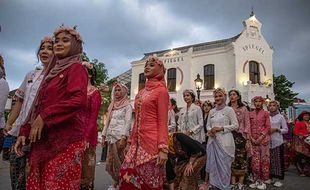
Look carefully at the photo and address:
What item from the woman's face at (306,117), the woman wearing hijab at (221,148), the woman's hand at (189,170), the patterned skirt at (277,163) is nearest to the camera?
the woman's hand at (189,170)

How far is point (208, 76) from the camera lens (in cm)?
2225

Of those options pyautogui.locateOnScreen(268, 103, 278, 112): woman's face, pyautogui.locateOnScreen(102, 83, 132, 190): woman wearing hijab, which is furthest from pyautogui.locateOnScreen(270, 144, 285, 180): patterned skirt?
pyautogui.locateOnScreen(102, 83, 132, 190): woman wearing hijab

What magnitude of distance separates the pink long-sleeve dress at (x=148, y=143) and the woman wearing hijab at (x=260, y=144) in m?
3.93

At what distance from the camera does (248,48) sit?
71.7ft

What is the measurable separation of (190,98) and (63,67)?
409 centimetres

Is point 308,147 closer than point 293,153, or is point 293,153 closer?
point 308,147

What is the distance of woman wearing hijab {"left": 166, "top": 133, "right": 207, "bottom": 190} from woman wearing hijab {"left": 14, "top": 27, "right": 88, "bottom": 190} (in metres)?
1.62

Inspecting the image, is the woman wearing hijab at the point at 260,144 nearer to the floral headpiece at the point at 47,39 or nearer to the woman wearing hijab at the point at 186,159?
the woman wearing hijab at the point at 186,159

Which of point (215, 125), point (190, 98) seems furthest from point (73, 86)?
point (190, 98)

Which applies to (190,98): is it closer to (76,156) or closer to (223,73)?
(76,156)

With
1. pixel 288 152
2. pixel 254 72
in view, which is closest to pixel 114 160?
pixel 288 152

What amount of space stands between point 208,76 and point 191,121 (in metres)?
16.9

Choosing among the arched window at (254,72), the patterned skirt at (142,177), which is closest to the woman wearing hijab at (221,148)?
the patterned skirt at (142,177)

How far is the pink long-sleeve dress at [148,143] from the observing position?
2881 mm
